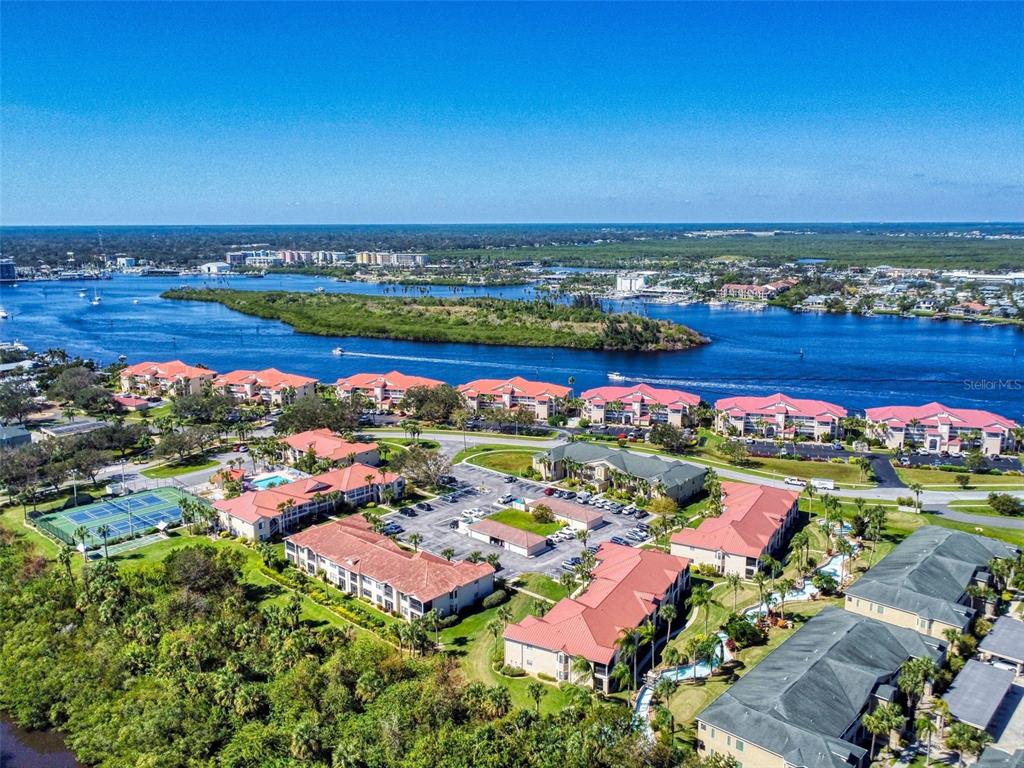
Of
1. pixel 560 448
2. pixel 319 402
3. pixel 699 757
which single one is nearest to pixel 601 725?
pixel 699 757

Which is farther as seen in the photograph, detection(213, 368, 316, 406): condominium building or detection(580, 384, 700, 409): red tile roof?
detection(213, 368, 316, 406): condominium building

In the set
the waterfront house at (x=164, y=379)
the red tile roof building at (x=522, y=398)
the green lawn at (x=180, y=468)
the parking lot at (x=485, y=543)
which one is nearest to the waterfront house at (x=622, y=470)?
the parking lot at (x=485, y=543)

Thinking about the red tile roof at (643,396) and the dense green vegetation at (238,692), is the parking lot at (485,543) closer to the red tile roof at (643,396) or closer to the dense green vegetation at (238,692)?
the dense green vegetation at (238,692)

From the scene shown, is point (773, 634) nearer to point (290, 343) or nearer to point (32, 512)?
point (32, 512)

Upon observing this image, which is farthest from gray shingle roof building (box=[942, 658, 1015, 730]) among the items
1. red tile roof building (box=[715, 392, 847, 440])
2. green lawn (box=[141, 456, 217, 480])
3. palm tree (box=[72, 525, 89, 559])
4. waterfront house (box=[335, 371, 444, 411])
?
waterfront house (box=[335, 371, 444, 411])

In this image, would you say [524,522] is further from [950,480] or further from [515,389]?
[950,480]

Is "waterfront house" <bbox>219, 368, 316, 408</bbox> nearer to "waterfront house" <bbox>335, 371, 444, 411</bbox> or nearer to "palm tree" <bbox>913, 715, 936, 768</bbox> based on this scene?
"waterfront house" <bbox>335, 371, 444, 411</bbox>
